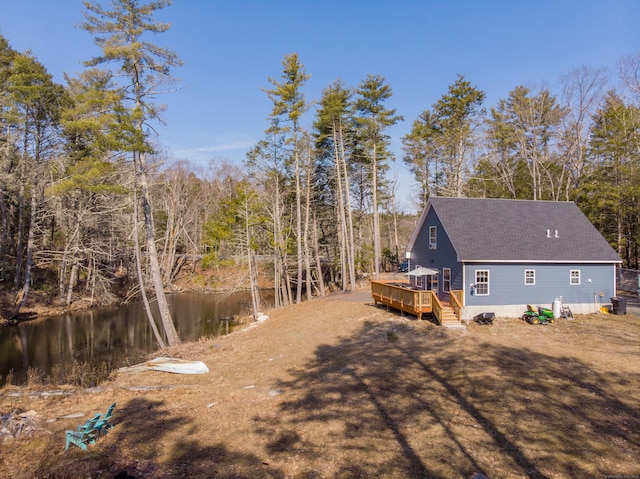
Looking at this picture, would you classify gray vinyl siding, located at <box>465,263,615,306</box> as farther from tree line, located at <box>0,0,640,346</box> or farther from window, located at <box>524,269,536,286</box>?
tree line, located at <box>0,0,640,346</box>

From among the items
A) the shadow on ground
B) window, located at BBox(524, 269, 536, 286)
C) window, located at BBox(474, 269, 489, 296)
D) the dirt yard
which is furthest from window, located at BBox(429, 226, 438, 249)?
the shadow on ground

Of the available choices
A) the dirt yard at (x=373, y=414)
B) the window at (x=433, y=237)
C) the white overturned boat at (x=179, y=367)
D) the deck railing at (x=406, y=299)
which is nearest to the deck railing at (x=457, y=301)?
the deck railing at (x=406, y=299)

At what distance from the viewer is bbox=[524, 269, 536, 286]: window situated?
1931cm

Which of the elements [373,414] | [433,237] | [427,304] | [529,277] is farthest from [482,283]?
[373,414]

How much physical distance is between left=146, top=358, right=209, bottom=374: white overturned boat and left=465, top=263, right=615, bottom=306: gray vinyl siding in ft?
40.9

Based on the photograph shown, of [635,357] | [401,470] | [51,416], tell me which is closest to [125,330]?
[51,416]

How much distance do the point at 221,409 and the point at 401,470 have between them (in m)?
4.83

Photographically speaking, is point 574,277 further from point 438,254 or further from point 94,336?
point 94,336

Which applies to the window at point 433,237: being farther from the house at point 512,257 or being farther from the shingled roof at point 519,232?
the shingled roof at point 519,232

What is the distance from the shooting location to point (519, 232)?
20.8m

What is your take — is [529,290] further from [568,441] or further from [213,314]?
[213,314]

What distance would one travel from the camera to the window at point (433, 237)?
2134 cm

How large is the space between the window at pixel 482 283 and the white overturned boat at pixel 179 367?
42.6 feet

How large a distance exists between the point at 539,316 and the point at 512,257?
9.90 ft
